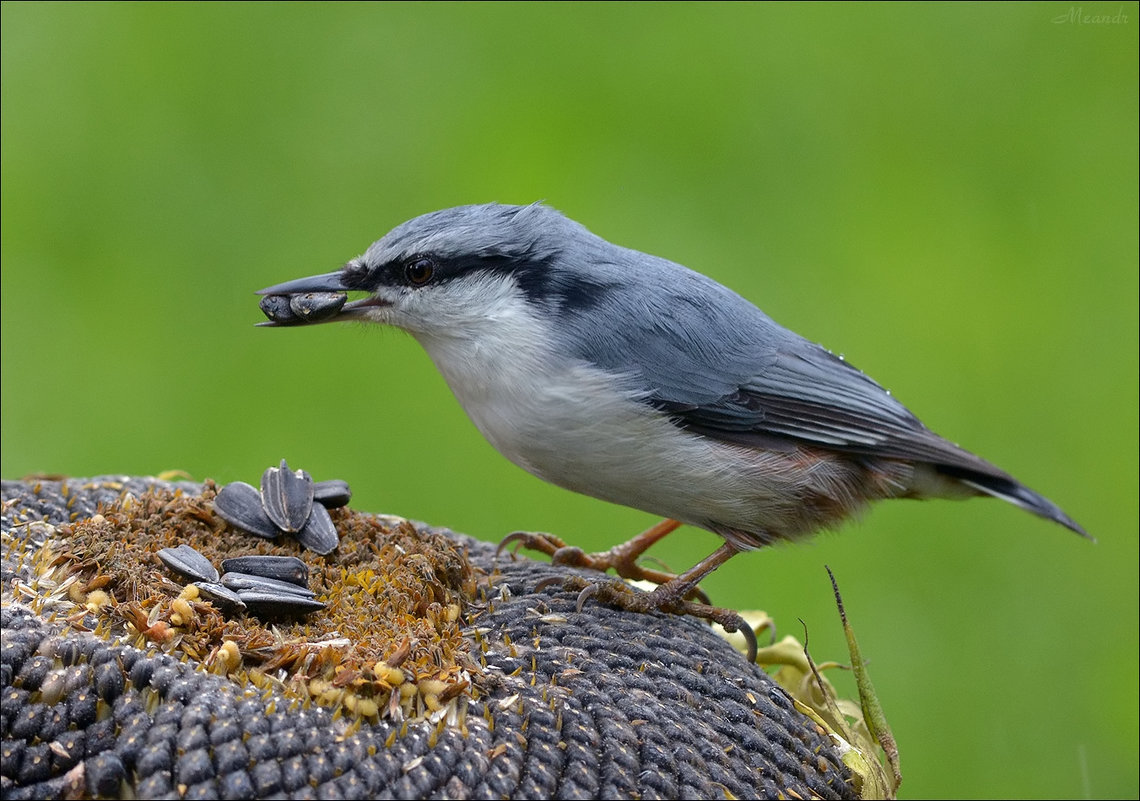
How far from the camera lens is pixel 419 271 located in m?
3.18

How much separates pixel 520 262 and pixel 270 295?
0.63 m

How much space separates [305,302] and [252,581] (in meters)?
0.99

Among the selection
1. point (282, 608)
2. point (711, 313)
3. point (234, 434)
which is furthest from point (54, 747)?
point (234, 434)

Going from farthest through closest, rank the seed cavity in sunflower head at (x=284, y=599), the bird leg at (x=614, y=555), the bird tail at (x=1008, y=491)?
the bird tail at (x=1008, y=491)
the bird leg at (x=614, y=555)
the seed cavity in sunflower head at (x=284, y=599)

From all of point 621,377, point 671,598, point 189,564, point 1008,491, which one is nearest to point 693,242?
point 1008,491

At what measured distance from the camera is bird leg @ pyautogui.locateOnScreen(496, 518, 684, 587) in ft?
10.8

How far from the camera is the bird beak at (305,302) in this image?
3141 mm

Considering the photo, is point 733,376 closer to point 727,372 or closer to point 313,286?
point 727,372

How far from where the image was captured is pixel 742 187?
6.23 metres

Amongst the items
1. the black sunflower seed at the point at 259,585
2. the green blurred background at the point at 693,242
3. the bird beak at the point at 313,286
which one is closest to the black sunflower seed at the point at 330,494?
the black sunflower seed at the point at 259,585

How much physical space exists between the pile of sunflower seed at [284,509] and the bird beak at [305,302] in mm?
484

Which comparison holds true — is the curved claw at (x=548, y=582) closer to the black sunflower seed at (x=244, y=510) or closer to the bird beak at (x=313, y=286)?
the black sunflower seed at (x=244, y=510)

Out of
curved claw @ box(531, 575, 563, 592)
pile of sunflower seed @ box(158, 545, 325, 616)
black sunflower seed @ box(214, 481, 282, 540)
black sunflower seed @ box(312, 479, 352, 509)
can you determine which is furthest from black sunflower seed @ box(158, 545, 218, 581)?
curved claw @ box(531, 575, 563, 592)

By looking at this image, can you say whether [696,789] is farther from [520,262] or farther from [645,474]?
[520,262]
